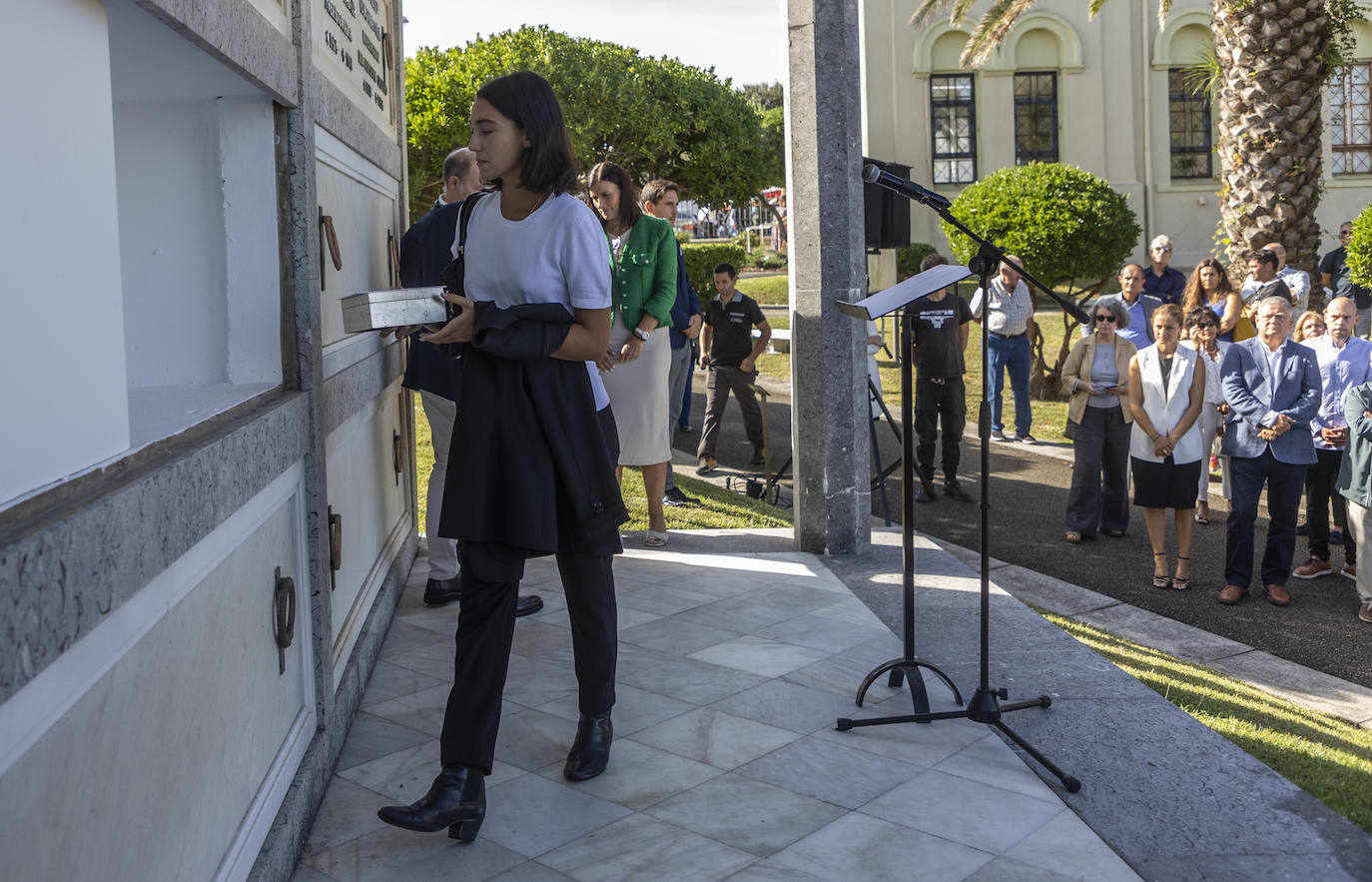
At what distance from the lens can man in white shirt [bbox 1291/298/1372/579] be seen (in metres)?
7.84

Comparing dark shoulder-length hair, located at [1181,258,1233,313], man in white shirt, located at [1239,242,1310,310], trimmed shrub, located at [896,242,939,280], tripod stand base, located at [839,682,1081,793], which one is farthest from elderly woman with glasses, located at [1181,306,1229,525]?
trimmed shrub, located at [896,242,939,280]

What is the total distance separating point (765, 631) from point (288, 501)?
7.91ft

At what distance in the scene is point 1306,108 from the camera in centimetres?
1409

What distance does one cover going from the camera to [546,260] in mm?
3580

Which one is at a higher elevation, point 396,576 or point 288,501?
point 288,501

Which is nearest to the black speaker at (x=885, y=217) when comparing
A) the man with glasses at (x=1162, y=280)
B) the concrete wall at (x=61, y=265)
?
the concrete wall at (x=61, y=265)

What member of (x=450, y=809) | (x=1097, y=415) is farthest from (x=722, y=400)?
(x=450, y=809)

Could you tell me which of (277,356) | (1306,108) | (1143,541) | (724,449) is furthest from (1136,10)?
(277,356)

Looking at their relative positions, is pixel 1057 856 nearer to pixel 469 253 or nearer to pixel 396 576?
pixel 469 253

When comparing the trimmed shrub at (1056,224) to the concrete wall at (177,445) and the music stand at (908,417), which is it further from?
the concrete wall at (177,445)

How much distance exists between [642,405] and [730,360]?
454 cm

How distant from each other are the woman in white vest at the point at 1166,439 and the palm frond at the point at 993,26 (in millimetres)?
11798

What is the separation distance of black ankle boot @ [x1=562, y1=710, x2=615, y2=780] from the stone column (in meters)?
3.05

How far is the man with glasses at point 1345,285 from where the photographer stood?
44.0 feet
